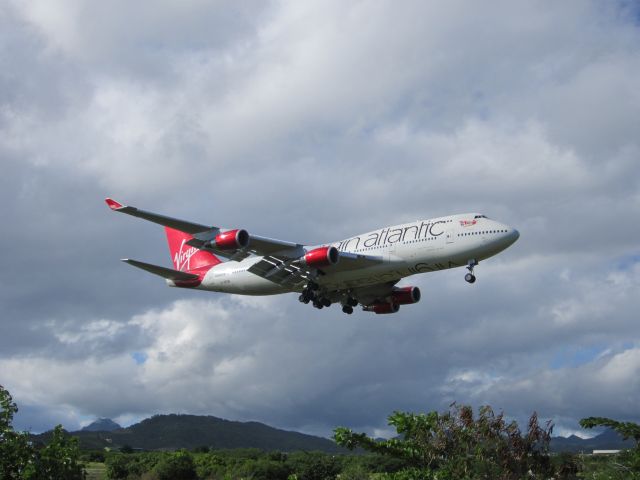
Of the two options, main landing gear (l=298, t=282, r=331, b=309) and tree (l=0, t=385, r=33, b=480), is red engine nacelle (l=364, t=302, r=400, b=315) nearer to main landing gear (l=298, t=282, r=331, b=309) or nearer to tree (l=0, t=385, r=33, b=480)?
main landing gear (l=298, t=282, r=331, b=309)

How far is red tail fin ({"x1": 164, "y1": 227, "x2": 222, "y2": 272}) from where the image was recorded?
5850cm

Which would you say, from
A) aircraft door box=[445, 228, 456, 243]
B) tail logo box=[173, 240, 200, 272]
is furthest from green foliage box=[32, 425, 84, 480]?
tail logo box=[173, 240, 200, 272]

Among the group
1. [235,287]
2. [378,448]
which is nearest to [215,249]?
[235,287]

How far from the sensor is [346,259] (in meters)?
46.3

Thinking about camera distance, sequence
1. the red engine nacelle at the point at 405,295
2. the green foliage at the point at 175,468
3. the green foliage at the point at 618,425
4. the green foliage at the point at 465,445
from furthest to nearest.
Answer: the red engine nacelle at the point at 405,295, the green foliage at the point at 175,468, the green foliage at the point at 465,445, the green foliage at the point at 618,425

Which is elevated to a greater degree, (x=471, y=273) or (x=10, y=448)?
(x=471, y=273)

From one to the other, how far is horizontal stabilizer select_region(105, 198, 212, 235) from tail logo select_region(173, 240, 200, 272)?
52.6 ft

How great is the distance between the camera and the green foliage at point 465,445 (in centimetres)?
2508

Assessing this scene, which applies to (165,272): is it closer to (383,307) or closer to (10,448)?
(383,307)

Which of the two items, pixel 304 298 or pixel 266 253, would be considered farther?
pixel 304 298

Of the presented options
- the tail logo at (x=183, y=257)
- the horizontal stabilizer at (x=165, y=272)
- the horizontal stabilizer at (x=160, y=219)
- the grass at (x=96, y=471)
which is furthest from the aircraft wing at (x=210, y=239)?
the grass at (x=96, y=471)

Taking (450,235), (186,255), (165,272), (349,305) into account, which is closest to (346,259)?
(450,235)

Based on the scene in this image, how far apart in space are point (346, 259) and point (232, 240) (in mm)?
A: 7522

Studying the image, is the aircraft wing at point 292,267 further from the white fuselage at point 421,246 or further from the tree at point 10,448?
the tree at point 10,448
